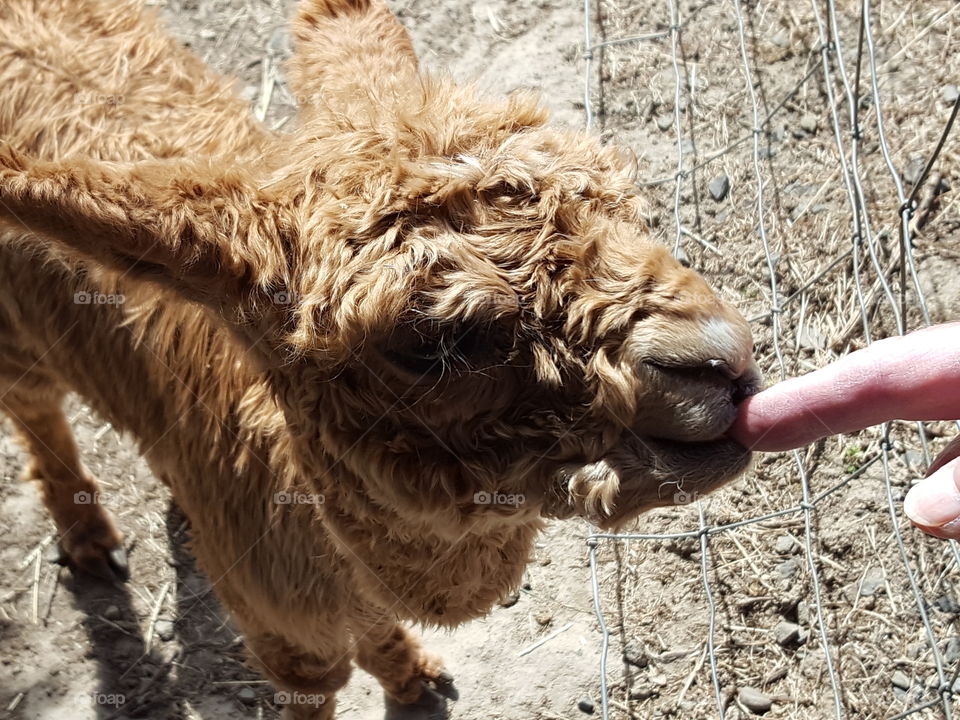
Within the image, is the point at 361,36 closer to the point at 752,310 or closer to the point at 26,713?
the point at 752,310

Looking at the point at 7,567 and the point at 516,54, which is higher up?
the point at 516,54

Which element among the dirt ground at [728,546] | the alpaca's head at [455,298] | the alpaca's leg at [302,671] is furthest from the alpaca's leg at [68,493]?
the alpaca's head at [455,298]

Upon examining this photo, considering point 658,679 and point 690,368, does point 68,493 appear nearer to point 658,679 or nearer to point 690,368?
point 658,679

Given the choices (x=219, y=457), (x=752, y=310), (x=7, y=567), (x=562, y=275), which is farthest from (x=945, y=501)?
(x=7, y=567)

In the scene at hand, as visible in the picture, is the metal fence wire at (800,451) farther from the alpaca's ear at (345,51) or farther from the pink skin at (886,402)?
the alpaca's ear at (345,51)

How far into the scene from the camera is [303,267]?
247 centimetres

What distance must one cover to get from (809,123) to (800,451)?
208 centimetres

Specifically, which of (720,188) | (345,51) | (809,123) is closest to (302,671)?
(345,51)

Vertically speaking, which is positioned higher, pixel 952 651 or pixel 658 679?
pixel 952 651

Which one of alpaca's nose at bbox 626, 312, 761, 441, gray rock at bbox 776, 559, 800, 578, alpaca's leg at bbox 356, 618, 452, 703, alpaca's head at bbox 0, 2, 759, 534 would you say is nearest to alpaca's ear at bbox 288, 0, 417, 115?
alpaca's head at bbox 0, 2, 759, 534

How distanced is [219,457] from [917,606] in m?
3.07

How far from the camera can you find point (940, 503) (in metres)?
2.00

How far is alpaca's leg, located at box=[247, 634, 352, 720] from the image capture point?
369cm

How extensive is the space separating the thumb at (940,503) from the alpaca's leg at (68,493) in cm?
396
